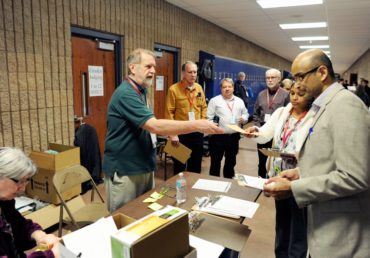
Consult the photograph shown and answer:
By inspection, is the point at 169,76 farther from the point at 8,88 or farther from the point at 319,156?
the point at 319,156

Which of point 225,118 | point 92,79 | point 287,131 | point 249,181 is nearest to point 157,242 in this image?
point 249,181

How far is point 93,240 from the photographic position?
1.28 m

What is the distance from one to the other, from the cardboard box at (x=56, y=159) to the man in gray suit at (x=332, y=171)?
220cm

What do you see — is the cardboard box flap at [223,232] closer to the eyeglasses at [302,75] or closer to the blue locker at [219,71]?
the eyeglasses at [302,75]

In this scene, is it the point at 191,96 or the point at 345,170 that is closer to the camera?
the point at 345,170

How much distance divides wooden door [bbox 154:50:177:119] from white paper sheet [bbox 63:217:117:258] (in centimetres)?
401

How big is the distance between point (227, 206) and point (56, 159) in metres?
1.88

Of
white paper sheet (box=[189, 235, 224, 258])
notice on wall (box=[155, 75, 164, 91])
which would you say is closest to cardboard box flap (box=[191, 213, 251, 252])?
white paper sheet (box=[189, 235, 224, 258])

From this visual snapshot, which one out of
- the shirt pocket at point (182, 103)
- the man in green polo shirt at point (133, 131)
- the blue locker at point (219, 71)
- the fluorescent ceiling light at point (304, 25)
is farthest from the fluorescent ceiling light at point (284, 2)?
the man in green polo shirt at point (133, 131)

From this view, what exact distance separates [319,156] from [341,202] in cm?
21

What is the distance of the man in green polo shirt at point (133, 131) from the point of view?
188 cm

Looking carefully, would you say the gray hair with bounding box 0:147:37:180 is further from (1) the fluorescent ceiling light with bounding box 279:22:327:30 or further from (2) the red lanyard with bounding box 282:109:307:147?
(1) the fluorescent ceiling light with bounding box 279:22:327:30

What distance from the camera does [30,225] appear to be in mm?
1520

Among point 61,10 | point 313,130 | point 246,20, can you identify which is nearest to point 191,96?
point 61,10
